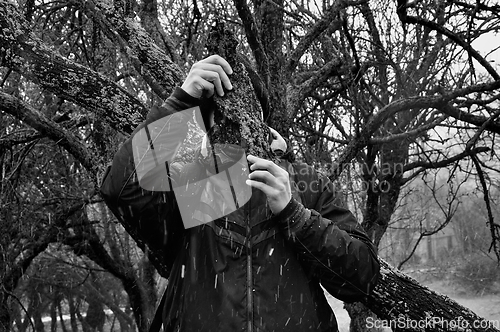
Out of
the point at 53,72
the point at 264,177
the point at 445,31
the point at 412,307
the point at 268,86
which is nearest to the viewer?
the point at 264,177

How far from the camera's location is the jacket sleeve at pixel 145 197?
1538 mm

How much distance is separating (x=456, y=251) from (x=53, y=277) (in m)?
21.0

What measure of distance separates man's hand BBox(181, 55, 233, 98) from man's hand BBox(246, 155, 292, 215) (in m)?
0.25

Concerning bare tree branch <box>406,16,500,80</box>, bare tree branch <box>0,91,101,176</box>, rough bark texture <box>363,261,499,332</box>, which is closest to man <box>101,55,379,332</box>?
rough bark texture <box>363,261,499,332</box>

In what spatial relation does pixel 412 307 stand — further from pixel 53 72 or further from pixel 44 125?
pixel 44 125

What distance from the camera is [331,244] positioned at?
58.5 inches

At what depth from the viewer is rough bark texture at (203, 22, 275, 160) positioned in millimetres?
1506

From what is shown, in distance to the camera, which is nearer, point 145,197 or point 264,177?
point 264,177

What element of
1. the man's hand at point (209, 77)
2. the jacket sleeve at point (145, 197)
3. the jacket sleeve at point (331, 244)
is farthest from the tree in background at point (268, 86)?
the jacket sleeve at point (331, 244)

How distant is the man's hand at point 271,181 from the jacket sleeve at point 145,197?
32 cm

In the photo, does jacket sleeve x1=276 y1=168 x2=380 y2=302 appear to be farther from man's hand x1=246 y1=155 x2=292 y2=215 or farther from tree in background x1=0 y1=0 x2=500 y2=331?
tree in background x1=0 y1=0 x2=500 y2=331

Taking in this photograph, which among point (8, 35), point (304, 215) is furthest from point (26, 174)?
point (304, 215)

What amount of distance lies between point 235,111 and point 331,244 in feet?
1.75

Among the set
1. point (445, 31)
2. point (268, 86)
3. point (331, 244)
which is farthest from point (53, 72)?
point (445, 31)
